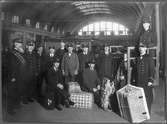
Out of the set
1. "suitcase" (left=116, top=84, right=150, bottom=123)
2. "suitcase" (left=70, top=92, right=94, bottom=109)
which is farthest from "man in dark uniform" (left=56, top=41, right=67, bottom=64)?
"suitcase" (left=116, top=84, right=150, bottom=123)

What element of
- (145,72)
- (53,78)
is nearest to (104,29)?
(145,72)

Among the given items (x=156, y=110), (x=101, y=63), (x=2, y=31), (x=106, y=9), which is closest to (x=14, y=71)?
(x=2, y=31)

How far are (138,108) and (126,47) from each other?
0.60 m

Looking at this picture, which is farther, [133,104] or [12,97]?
[12,97]

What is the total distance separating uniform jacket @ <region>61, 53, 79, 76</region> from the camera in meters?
2.52

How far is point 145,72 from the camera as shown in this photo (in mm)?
2490

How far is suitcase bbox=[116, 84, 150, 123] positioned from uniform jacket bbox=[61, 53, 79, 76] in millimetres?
486

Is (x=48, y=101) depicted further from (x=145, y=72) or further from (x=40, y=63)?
(x=145, y=72)

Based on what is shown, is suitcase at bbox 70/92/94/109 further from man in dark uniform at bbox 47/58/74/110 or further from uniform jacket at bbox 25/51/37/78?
uniform jacket at bbox 25/51/37/78

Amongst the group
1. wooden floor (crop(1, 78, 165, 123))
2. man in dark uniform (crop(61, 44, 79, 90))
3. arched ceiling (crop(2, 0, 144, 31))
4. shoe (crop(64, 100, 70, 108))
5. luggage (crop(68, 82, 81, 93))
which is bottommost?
wooden floor (crop(1, 78, 165, 123))

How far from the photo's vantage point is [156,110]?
2.47 metres

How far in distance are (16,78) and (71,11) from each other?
87cm

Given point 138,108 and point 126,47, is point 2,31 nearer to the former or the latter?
point 126,47

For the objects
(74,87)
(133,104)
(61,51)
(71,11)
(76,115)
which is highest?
(71,11)
